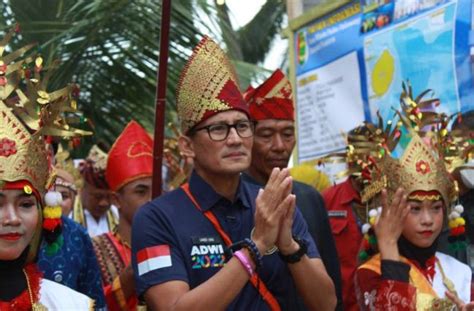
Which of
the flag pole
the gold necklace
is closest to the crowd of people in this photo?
the gold necklace

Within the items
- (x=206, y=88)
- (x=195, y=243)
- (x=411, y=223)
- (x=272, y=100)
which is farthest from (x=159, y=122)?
(x=411, y=223)

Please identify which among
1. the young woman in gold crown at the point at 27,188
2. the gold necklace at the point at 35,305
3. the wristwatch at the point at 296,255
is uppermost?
the young woman in gold crown at the point at 27,188

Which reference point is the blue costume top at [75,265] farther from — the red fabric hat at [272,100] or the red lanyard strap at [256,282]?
the red fabric hat at [272,100]

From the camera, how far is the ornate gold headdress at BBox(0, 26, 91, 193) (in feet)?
11.2

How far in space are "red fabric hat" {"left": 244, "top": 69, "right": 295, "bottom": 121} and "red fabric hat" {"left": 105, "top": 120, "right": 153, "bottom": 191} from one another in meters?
1.02

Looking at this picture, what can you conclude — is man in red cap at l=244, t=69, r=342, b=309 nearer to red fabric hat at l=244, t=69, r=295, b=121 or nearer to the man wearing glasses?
red fabric hat at l=244, t=69, r=295, b=121

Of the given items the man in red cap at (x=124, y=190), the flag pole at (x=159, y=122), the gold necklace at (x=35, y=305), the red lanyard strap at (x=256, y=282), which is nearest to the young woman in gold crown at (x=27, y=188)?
the gold necklace at (x=35, y=305)

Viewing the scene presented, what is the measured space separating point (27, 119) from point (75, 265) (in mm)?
817

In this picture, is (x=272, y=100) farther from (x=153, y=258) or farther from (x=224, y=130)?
(x=153, y=258)

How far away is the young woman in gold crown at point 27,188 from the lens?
3367 mm

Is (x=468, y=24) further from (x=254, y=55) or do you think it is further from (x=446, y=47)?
(x=254, y=55)

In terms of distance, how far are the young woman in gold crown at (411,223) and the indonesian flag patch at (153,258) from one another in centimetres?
143

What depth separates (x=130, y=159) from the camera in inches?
231

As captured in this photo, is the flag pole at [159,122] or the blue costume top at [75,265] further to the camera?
the flag pole at [159,122]
